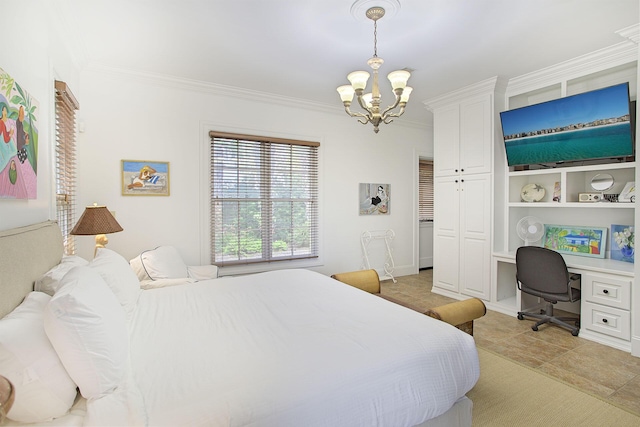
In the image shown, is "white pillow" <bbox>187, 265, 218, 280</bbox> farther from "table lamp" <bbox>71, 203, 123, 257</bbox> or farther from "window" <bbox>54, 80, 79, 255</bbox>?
"window" <bbox>54, 80, 79, 255</bbox>

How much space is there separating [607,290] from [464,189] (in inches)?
71.2

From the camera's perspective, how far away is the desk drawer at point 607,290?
2.82 meters

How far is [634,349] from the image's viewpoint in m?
2.70

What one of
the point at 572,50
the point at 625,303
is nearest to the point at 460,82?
the point at 572,50

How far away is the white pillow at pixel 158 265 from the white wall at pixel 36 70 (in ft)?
2.80

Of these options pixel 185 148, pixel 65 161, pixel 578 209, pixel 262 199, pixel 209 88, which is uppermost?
pixel 209 88

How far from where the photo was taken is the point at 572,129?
10.6ft

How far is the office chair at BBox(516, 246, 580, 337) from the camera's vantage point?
10.0 feet

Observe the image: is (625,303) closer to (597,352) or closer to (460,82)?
(597,352)

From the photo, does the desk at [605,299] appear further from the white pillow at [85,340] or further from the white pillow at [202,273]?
the white pillow at [85,340]

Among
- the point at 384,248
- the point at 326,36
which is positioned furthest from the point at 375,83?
the point at 384,248

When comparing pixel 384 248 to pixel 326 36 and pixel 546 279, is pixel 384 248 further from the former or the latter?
pixel 326 36

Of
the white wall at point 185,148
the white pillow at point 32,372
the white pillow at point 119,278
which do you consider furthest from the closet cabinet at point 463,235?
the white pillow at point 32,372

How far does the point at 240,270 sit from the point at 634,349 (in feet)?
13.0
